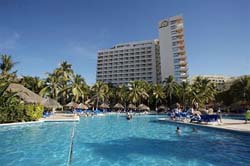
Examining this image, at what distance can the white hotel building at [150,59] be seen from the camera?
78.9 metres

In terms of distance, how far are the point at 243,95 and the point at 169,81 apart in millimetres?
19382

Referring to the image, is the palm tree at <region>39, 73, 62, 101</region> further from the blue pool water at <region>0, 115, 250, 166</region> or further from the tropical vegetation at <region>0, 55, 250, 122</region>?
the blue pool water at <region>0, 115, 250, 166</region>

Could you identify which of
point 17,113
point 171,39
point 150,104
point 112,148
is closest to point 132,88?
point 150,104

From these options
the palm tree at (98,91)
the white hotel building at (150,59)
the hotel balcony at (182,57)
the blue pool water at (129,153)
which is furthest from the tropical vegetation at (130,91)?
the blue pool water at (129,153)

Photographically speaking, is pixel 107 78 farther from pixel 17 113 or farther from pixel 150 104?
pixel 17 113

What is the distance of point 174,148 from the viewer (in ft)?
38.9

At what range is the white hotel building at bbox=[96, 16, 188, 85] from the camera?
259ft

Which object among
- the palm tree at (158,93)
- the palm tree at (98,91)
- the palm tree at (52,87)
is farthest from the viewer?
the palm tree at (98,91)

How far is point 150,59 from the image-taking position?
9569cm

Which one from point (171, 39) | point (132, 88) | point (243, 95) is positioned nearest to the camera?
point (243, 95)

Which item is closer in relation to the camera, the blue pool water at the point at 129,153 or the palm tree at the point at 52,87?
the blue pool water at the point at 129,153

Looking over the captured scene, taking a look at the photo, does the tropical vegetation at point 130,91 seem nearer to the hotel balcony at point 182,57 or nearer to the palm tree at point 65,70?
the palm tree at point 65,70

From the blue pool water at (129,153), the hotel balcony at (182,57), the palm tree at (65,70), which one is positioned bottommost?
the blue pool water at (129,153)

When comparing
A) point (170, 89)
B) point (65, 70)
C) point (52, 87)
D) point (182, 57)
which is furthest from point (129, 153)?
point (182, 57)
